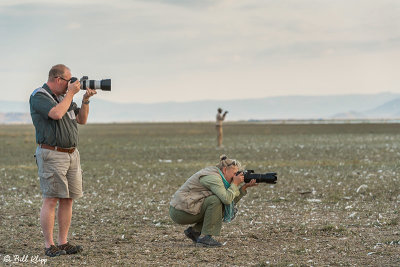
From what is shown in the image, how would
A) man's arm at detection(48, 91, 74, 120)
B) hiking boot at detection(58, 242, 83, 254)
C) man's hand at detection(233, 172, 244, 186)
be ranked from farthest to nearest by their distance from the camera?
man's hand at detection(233, 172, 244, 186), hiking boot at detection(58, 242, 83, 254), man's arm at detection(48, 91, 74, 120)

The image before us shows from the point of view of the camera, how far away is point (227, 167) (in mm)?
8242

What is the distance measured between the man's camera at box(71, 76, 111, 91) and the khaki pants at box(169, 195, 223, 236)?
79.4 inches

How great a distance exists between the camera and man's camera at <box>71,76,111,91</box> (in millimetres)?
7435

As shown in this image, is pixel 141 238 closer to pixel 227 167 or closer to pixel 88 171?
pixel 227 167

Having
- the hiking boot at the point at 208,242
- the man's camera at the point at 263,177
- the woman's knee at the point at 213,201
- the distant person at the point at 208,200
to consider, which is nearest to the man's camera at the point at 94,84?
the distant person at the point at 208,200

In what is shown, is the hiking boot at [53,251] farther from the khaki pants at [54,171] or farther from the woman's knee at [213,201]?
the woman's knee at [213,201]

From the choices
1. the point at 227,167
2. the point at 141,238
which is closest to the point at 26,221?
the point at 141,238

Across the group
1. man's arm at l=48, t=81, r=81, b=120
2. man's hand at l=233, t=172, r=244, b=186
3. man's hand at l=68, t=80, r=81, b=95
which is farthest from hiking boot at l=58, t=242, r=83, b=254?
man's hand at l=233, t=172, r=244, b=186

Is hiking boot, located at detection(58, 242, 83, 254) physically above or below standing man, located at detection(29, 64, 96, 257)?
below

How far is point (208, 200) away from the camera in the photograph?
8211 millimetres

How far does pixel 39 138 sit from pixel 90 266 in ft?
5.37

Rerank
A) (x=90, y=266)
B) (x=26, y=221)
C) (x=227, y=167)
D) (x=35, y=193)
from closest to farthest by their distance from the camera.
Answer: (x=90, y=266) < (x=227, y=167) < (x=26, y=221) < (x=35, y=193)

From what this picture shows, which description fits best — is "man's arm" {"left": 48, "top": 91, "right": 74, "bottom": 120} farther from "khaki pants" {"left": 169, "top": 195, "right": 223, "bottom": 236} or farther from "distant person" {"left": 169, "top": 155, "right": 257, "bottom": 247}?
"khaki pants" {"left": 169, "top": 195, "right": 223, "bottom": 236}

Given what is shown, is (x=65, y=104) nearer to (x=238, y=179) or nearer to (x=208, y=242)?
(x=238, y=179)
